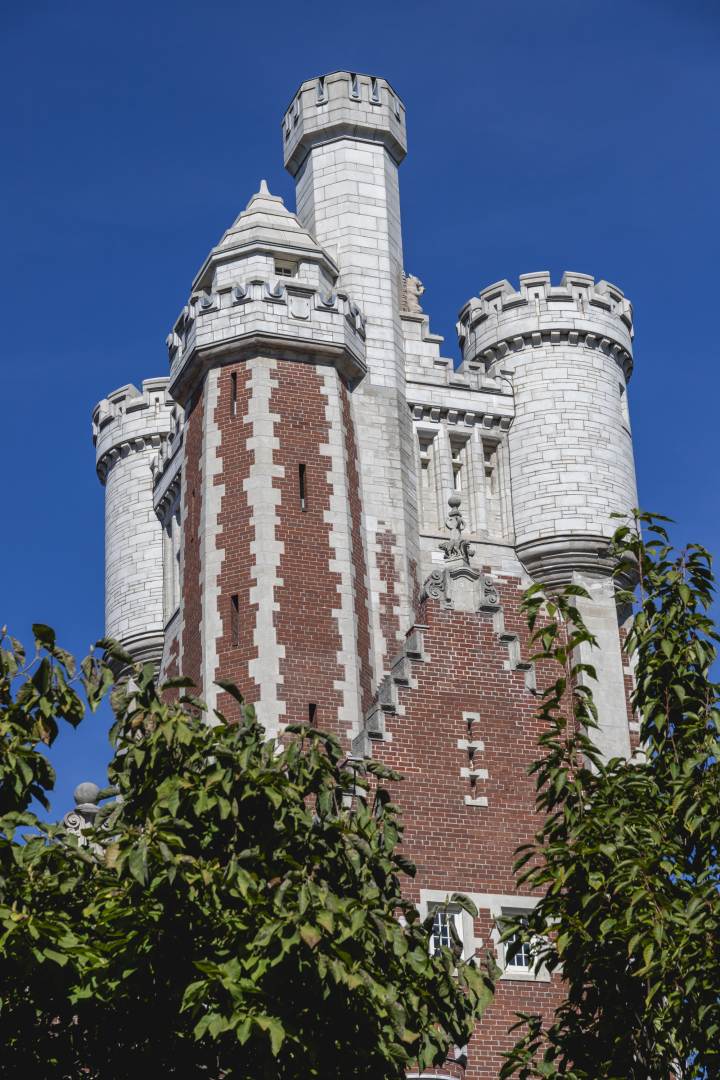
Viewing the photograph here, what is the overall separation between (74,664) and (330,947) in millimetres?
4181

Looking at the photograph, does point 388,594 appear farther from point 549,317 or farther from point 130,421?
point 130,421

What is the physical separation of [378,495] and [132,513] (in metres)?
11.8

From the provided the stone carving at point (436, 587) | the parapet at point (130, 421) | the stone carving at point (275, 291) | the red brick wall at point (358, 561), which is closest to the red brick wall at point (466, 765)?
the stone carving at point (436, 587)

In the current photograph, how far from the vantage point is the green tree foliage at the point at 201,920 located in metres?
19.7

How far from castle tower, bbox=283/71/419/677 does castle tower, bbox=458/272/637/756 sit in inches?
131

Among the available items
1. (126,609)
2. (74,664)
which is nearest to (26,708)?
(74,664)

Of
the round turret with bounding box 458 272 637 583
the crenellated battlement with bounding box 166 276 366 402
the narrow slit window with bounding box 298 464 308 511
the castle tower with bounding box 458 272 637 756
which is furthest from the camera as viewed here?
the round turret with bounding box 458 272 637 583

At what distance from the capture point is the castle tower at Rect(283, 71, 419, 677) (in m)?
42.2

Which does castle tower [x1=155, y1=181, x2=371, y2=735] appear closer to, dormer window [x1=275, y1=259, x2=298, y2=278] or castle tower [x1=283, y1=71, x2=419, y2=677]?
dormer window [x1=275, y1=259, x2=298, y2=278]

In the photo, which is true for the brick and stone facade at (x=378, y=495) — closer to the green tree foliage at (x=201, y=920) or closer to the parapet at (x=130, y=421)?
the parapet at (x=130, y=421)

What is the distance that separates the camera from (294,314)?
134 ft

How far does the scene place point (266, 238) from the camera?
141 ft

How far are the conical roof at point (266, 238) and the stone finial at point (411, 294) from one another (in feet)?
13.2

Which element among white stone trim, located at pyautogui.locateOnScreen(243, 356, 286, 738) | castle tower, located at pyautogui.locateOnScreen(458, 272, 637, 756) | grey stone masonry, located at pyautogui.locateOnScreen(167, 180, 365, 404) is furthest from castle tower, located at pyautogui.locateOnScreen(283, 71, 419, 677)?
castle tower, located at pyautogui.locateOnScreen(458, 272, 637, 756)
